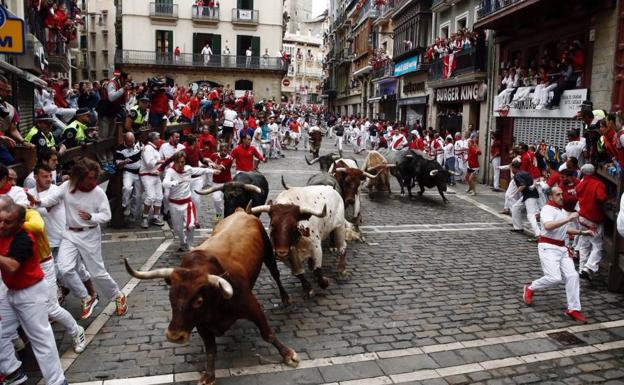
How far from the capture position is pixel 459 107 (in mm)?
24312

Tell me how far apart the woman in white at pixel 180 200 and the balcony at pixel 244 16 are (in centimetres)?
3812

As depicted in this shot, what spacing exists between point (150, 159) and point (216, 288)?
686 centimetres

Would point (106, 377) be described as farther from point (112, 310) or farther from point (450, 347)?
point (450, 347)

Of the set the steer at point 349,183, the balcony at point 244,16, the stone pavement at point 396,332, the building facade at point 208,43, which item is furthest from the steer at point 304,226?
the balcony at point 244,16

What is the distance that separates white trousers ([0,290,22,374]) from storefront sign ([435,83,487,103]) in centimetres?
1885

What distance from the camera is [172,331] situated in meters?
4.50

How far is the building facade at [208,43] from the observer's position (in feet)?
A: 144

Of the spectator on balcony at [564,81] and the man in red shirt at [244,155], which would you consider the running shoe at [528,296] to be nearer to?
the man in red shirt at [244,155]

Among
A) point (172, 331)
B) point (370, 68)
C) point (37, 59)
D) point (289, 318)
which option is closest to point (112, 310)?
point (289, 318)

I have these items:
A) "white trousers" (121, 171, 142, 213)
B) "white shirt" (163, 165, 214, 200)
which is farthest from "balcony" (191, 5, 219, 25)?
"white shirt" (163, 165, 214, 200)

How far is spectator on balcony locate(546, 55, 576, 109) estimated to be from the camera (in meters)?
15.2

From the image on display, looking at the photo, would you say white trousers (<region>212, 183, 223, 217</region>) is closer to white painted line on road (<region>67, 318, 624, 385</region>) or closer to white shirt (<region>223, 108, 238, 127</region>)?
white painted line on road (<region>67, 318, 624, 385</region>)

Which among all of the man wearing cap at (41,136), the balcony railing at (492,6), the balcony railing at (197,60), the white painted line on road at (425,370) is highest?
the balcony railing at (197,60)

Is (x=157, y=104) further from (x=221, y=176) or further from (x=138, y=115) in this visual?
(x=221, y=176)
